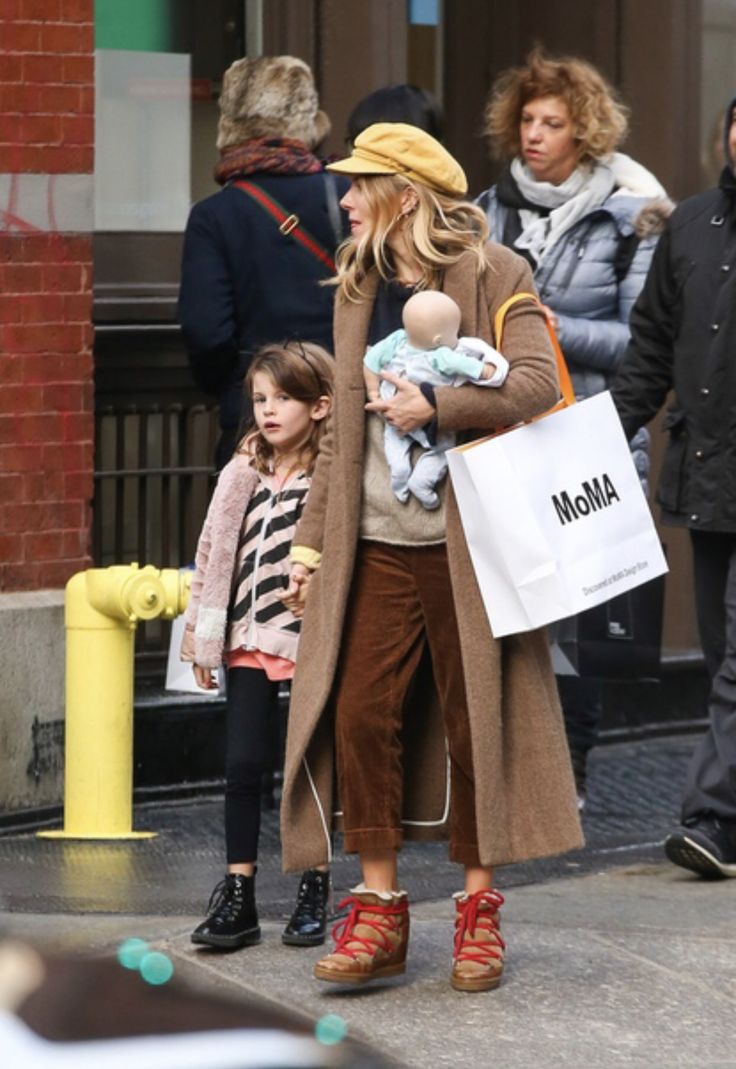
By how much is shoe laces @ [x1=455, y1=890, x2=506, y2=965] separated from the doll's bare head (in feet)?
3.95

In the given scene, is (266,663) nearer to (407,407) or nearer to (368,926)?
(368,926)

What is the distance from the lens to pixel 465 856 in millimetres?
5137

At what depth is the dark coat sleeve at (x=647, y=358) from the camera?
6.63 metres

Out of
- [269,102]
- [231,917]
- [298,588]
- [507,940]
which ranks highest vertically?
[269,102]

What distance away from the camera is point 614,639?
6969 millimetres

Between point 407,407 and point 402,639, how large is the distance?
0.51 metres

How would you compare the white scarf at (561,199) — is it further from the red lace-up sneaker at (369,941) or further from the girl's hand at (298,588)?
the red lace-up sneaker at (369,941)

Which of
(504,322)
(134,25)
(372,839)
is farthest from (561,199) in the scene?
(372,839)

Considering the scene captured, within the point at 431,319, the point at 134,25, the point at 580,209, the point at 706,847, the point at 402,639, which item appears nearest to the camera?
the point at 431,319

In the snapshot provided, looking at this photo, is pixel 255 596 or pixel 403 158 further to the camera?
pixel 255 596

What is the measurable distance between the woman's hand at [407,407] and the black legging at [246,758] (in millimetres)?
855

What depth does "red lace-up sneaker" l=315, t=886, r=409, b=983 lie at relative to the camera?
5.11m

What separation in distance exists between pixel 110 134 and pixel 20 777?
2.22 metres

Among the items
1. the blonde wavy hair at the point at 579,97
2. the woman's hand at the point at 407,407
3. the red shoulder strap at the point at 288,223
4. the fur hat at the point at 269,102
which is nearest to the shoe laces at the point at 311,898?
the woman's hand at the point at 407,407
